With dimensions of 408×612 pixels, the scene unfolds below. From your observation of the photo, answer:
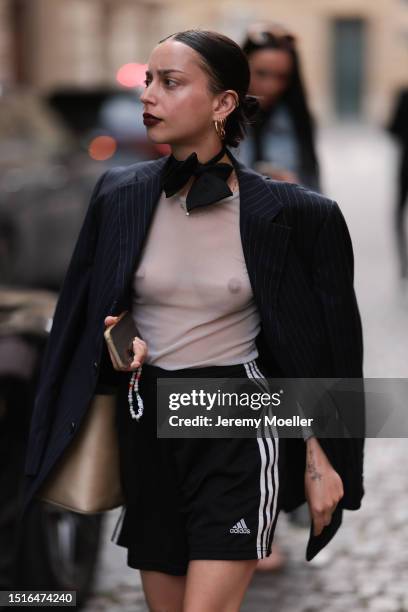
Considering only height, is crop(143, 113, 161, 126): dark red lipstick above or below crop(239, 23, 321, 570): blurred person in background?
above

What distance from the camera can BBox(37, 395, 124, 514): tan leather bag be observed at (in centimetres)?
323

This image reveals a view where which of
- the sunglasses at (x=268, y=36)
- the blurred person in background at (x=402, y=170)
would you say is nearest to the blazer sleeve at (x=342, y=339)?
the sunglasses at (x=268, y=36)

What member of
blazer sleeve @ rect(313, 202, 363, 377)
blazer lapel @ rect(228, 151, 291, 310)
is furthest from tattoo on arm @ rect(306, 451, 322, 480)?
blazer lapel @ rect(228, 151, 291, 310)

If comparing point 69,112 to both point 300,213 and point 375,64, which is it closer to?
point 300,213

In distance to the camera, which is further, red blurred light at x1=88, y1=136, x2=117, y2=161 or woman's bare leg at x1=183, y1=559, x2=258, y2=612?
red blurred light at x1=88, y1=136, x2=117, y2=161

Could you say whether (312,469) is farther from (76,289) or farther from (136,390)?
(76,289)

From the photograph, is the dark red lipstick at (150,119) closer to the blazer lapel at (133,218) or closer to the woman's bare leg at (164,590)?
the blazer lapel at (133,218)

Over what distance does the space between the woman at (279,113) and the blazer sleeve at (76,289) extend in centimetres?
163

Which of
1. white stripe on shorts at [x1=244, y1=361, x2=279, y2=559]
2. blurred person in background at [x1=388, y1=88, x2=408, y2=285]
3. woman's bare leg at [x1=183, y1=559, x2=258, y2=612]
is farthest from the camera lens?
blurred person in background at [x1=388, y1=88, x2=408, y2=285]

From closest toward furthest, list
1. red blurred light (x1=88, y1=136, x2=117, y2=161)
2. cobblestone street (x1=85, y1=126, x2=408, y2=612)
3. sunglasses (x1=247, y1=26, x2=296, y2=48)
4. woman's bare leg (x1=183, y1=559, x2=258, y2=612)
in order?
woman's bare leg (x1=183, y1=559, x2=258, y2=612)
cobblestone street (x1=85, y1=126, x2=408, y2=612)
sunglasses (x1=247, y1=26, x2=296, y2=48)
red blurred light (x1=88, y1=136, x2=117, y2=161)

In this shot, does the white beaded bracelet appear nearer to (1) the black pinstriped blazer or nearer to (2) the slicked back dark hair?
(1) the black pinstriped blazer

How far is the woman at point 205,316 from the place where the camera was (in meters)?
3.06

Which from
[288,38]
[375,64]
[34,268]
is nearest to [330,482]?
[288,38]

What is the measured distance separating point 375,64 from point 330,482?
57.7 metres
